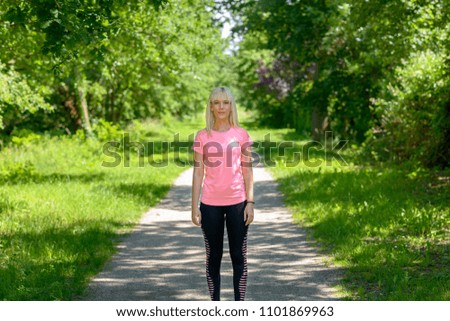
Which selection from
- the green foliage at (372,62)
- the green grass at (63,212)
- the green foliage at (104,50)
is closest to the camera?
the green grass at (63,212)

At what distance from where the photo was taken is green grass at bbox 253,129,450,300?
271 inches

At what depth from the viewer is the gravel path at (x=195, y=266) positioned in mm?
6730

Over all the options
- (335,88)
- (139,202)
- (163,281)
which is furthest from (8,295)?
(335,88)

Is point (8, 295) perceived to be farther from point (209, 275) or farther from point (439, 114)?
point (439, 114)

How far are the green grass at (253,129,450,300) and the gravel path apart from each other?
1.09 ft

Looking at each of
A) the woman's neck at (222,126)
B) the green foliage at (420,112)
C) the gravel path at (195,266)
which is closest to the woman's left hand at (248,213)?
the woman's neck at (222,126)

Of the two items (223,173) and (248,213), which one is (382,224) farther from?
(223,173)

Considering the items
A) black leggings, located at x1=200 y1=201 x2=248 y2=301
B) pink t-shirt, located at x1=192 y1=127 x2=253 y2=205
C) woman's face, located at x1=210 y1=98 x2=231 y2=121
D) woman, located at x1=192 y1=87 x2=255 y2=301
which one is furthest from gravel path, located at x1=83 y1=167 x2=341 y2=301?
woman's face, located at x1=210 y1=98 x2=231 y2=121

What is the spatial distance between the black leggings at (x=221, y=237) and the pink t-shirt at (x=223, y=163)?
8cm

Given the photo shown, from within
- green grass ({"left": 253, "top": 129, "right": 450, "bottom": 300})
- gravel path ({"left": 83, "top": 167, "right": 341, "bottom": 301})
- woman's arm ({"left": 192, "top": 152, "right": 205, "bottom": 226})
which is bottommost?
gravel path ({"left": 83, "top": 167, "right": 341, "bottom": 301})

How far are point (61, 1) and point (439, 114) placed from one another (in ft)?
27.6

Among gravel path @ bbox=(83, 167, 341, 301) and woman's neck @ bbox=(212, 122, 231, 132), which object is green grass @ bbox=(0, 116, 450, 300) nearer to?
gravel path @ bbox=(83, 167, 341, 301)

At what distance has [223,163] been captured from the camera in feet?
18.4

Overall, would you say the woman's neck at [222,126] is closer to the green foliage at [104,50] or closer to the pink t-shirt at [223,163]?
the pink t-shirt at [223,163]
